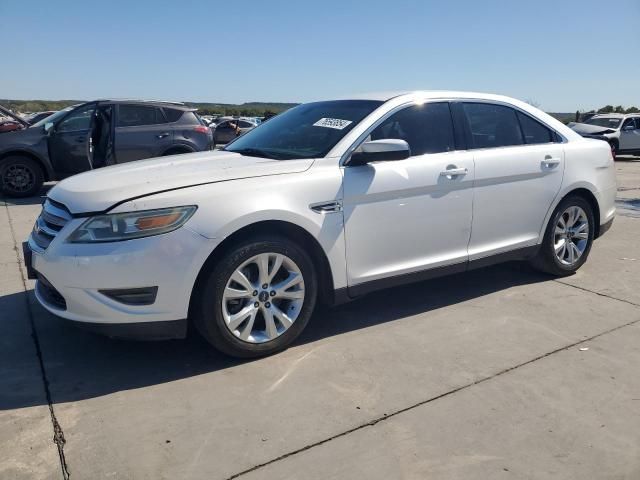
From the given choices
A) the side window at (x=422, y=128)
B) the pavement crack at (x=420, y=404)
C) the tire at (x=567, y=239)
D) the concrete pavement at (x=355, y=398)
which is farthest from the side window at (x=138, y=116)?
the pavement crack at (x=420, y=404)

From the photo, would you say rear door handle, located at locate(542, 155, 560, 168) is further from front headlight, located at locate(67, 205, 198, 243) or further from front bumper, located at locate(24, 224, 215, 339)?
front headlight, located at locate(67, 205, 198, 243)

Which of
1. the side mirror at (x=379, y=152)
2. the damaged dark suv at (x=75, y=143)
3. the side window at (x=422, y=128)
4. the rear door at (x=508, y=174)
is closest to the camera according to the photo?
the side mirror at (x=379, y=152)

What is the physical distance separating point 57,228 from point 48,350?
0.82 m

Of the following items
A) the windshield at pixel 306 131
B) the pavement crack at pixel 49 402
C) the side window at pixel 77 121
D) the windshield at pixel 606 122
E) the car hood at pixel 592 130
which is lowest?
the pavement crack at pixel 49 402

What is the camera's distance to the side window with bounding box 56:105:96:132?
9.26m

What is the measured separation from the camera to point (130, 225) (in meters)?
2.96

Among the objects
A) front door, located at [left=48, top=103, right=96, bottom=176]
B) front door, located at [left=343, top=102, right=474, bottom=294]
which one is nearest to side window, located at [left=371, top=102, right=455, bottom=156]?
front door, located at [left=343, top=102, right=474, bottom=294]

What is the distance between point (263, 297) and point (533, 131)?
2.85 metres

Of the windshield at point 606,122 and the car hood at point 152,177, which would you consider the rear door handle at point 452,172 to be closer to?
the car hood at point 152,177

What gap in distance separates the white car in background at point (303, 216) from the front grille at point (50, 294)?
0.06 feet

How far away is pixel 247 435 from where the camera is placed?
257cm

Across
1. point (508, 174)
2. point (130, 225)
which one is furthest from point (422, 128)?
point (130, 225)

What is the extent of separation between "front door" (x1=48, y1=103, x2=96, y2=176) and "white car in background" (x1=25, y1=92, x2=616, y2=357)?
5760 mm

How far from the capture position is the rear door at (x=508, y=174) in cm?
420
